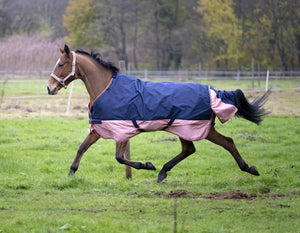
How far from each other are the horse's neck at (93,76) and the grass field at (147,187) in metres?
1.34

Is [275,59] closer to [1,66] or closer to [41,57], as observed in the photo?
[41,57]

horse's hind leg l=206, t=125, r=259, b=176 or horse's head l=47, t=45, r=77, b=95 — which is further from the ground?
horse's head l=47, t=45, r=77, b=95

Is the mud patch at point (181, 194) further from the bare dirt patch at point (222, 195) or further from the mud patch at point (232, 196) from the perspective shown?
Result: the mud patch at point (232, 196)

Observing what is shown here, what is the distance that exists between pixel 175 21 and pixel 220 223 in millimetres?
43903

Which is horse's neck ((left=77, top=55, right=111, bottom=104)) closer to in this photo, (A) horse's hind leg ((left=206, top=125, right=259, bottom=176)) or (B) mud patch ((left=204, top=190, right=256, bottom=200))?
(A) horse's hind leg ((left=206, top=125, right=259, bottom=176))

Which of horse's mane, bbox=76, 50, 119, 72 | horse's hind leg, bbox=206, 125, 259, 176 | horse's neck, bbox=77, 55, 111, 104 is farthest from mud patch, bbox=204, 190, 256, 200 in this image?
horse's mane, bbox=76, 50, 119, 72

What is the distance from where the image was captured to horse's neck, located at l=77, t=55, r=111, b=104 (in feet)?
22.4

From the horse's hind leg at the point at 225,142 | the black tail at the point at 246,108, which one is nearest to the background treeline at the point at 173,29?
Result: the black tail at the point at 246,108

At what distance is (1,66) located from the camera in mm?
29438

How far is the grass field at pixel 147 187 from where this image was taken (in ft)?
15.7

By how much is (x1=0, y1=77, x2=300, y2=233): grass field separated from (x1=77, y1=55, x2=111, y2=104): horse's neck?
1.34m

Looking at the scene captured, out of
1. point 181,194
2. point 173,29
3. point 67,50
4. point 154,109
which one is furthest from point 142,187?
point 173,29

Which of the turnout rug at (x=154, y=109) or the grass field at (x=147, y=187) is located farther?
the turnout rug at (x=154, y=109)

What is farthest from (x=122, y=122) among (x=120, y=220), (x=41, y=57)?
(x=41, y=57)
